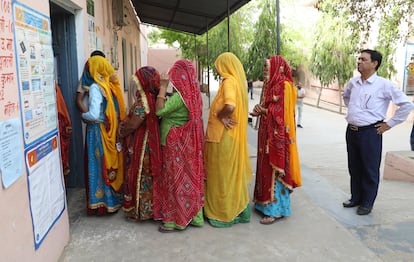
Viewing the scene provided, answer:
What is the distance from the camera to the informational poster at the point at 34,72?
2.09m

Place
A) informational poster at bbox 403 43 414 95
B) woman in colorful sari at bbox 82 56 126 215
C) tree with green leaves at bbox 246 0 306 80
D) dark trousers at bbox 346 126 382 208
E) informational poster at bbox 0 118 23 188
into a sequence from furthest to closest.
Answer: tree with green leaves at bbox 246 0 306 80 → informational poster at bbox 403 43 414 95 → dark trousers at bbox 346 126 382 208 → woman in colorful sari at bbox 82 56 126 215 → informational poster at bbox 0 118 23 188

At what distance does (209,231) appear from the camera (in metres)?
3.26

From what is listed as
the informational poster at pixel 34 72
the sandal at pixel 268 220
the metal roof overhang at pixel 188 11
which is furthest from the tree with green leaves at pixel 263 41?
the informational poster at pixel 34 72

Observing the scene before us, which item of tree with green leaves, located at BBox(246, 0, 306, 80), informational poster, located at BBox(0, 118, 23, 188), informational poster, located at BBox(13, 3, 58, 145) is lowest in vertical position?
informational poster, located at BBox(0, 118, 23, 188)

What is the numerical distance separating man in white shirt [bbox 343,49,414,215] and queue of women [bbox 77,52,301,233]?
722mm

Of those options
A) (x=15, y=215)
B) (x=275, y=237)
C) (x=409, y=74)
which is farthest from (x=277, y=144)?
(x=409, y=74)

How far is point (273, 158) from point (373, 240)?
3.68ft

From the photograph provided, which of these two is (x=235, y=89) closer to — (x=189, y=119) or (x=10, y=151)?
(x=189, y=119)

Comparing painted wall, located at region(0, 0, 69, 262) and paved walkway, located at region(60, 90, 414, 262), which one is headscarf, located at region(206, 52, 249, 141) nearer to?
paved walkway, located at region(60, 90, 414, 262)

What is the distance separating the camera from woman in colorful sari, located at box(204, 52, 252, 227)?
318 cm

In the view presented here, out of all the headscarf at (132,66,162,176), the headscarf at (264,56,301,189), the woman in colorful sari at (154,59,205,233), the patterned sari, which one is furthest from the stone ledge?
the headscarf at (132,66,162,176)

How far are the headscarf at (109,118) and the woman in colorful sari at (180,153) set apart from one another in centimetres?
45

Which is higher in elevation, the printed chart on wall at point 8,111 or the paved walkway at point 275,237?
the printed chart on wall at point 8,111

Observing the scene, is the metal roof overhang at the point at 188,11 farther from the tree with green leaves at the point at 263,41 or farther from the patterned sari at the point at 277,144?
the patterned sari at the point at 277,144
